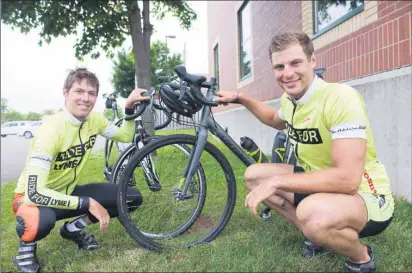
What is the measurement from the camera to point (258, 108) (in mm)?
3000

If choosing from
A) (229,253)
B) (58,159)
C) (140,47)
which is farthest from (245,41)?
(229,253)

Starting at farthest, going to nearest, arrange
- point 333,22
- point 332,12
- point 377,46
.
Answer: point 332,12, point 333,22, point 377,46

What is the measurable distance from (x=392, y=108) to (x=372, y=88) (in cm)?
41

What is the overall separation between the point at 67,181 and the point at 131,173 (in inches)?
18.6

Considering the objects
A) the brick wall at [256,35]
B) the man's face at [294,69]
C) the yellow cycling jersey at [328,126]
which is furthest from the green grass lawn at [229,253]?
the brick wall at [256,35]

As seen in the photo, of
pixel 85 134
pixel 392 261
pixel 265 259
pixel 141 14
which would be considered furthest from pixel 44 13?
pixel 392 261

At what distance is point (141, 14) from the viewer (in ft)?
24.8

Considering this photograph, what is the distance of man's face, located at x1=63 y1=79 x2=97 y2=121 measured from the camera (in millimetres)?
2668

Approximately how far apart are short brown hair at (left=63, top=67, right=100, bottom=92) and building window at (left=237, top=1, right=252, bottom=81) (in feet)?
28.3

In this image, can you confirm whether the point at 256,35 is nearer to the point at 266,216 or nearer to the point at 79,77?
the point at 266,216

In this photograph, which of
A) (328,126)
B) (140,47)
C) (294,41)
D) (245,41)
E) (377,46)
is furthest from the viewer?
(245,41)

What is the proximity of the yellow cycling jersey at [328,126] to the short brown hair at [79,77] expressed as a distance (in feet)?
4.54

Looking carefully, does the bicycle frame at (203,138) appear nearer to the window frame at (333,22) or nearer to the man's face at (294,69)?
the man's face at (294,69)

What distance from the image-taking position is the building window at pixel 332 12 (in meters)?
5.11
